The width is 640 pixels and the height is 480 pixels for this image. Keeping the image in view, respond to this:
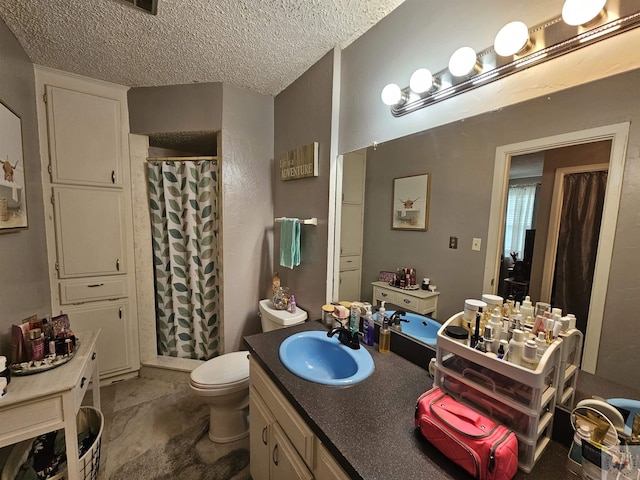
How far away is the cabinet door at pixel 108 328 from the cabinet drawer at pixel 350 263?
1.81 metres

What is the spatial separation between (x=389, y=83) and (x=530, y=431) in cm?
139

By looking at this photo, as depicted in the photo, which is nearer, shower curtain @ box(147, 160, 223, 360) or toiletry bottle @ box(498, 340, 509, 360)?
toiletry bottle @ box(498, 340, 509, 360)

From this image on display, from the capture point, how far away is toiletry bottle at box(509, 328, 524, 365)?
72cm

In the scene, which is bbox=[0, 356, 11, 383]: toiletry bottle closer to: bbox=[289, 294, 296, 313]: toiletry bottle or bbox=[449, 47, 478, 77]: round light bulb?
bbox=[289, 294, 296, 313]: toiletry bottle

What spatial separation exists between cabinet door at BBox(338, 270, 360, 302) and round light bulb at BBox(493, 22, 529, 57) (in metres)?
1.10

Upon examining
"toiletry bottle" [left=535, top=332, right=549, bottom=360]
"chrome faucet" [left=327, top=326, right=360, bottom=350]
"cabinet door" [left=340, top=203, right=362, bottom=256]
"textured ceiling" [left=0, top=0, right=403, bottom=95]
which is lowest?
"chrome faucet" [left=327, top=326, right=360, bottom=350]

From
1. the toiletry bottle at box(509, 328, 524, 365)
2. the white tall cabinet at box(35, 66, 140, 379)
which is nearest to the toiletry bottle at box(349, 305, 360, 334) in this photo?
the toiletry bottle at box(509, 328, 524, 365)

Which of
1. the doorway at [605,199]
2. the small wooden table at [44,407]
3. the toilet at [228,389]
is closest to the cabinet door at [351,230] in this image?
the toilet at [228,389]

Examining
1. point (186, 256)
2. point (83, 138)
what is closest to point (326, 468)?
point (186, 256)

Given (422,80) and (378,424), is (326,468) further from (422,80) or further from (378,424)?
(422,80)

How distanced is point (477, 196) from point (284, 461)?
1229 mm

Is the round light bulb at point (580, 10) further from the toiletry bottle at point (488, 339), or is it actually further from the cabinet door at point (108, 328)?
the cabinet door at point (108, 328)

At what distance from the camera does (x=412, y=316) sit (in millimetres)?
1243

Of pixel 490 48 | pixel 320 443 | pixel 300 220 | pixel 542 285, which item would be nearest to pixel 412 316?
pixel 542 285
